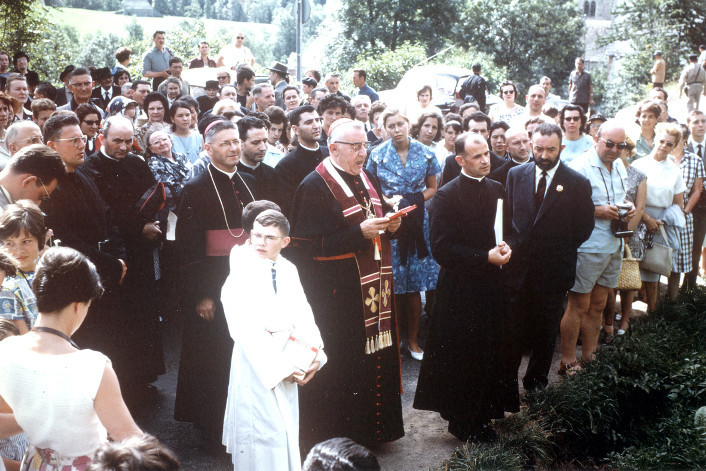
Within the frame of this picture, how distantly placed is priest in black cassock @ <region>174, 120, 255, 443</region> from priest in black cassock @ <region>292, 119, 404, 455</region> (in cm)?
53

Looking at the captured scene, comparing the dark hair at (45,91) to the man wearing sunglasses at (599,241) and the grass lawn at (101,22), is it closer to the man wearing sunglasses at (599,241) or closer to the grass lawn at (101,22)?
the man wearing sunglasses at (599,241)

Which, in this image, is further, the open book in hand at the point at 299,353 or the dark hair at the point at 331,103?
the dark hair at the point at 331,103

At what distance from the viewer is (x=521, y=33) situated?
121 feet

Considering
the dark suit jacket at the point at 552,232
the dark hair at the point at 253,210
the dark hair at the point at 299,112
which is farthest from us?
the dark hair at the point at 299,112

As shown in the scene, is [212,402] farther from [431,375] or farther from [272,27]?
[272,27]

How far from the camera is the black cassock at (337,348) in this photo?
486cm

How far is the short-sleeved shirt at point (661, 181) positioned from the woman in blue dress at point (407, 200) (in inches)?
103

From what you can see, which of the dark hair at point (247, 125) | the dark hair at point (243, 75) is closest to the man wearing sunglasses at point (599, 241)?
the dark hair at point (247, 125)

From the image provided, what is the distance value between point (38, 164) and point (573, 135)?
573cm

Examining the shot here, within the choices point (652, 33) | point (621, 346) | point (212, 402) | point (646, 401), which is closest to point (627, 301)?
point (621, 346)

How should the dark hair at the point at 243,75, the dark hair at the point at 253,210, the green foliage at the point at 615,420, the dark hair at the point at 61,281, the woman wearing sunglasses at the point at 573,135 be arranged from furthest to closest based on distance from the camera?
the dark hair at the point at 243,75 → the woman wearing sunglasses at the point at 573,135 → the green foliage at the point at 615,420 → the dark hair at the point at 253,210 → the dark hair at the point at 61,281

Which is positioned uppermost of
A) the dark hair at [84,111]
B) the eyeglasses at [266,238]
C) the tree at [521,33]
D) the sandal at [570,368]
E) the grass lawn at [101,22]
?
the grass lawn at [101,22]

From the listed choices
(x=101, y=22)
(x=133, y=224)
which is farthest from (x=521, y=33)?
(x=133, y=224)

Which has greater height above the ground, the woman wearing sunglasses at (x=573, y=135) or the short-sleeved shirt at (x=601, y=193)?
the woman wearing sunglasses at (x=573, y=135)
